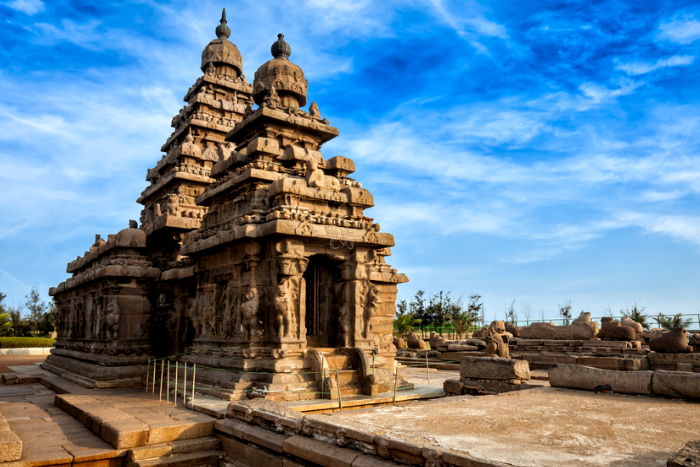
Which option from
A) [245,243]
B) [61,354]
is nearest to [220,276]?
[245,243]

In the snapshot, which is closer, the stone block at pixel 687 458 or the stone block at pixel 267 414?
the stone block at pixel 687 458

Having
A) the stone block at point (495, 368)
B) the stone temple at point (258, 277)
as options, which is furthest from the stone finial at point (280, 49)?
the stone block at point (495, 368)

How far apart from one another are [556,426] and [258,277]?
6.54 metres

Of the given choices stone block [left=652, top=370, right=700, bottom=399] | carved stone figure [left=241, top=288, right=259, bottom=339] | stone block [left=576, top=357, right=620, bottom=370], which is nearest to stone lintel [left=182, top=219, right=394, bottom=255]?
carved stone figure [left=241, top=288, right=259, bottom=339]

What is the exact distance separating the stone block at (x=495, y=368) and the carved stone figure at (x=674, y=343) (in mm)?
6340

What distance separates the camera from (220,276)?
1170cm

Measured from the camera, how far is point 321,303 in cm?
1144

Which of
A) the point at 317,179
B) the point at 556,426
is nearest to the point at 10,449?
the point at 556,426

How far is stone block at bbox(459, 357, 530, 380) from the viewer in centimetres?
1027

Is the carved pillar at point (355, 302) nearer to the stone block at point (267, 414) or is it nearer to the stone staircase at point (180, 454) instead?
the stone block at point (267, 414)

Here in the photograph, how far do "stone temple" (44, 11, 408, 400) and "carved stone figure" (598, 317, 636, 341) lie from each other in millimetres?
9475

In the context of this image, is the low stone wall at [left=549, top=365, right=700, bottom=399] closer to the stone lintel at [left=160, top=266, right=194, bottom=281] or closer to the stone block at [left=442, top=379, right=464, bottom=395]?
the stone block at [left=442, top=379, right=464, bottom=395]

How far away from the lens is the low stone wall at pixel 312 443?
451cm

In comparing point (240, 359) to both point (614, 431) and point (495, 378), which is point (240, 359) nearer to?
point (495, 378)
